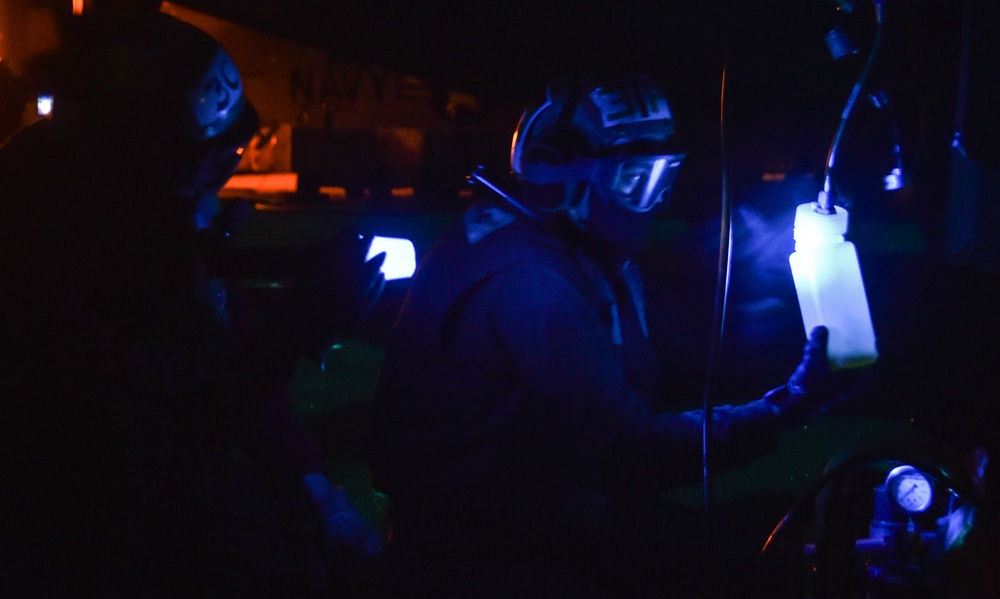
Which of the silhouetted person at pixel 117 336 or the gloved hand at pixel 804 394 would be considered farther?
the gloved hand at pixel 804 394

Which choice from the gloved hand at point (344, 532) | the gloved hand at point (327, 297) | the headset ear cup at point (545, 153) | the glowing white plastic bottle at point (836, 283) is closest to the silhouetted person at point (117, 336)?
the gloved hand at point (327, 297)

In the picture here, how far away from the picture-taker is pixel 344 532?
2016mm

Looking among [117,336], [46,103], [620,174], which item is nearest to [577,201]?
[620,174]

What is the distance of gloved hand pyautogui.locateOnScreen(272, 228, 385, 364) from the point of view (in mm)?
1562

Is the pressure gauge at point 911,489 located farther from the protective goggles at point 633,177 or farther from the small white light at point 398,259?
the small white light at point 398,259

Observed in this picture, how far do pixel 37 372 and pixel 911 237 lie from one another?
24.4ft

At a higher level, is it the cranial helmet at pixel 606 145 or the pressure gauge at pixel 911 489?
the cranial helmet at pixel 606 145

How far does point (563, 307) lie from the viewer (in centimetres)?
179

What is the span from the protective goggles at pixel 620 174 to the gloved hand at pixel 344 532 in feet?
3.15

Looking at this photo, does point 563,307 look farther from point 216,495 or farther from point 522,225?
point 216,495

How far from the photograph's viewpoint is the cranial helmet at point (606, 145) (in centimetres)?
210

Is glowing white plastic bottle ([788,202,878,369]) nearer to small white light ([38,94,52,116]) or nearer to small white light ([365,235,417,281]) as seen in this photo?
small white light ([365,235,417,281])

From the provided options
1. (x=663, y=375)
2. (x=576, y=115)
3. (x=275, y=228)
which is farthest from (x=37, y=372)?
(x=275, y=228)

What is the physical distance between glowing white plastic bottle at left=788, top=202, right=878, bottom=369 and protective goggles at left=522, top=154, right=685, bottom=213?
0.48 m
